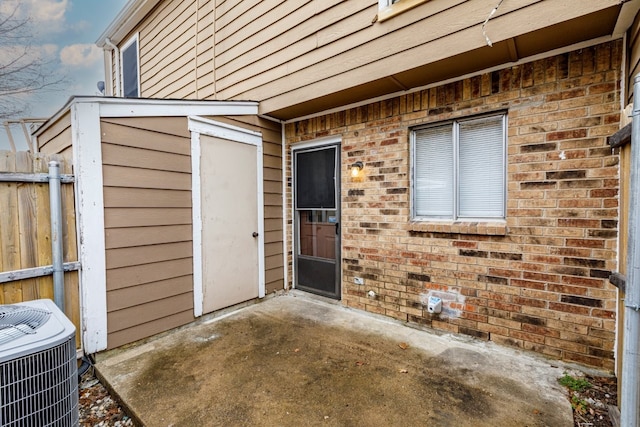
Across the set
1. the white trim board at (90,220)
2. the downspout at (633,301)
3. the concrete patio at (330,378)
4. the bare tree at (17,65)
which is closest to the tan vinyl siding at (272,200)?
the concrete patio at (330,378)

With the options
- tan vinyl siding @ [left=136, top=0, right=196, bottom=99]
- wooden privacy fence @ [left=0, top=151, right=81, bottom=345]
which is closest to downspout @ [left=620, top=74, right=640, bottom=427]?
wooden privacy fence @ [left=0, top=151, right=81, bottom=345]

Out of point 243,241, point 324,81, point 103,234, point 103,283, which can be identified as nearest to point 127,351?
point 103,283

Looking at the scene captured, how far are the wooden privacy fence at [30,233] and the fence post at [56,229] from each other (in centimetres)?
7

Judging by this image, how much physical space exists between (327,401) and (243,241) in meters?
2.31

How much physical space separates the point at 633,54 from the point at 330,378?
3156 mm

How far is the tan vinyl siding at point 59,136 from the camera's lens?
272cm

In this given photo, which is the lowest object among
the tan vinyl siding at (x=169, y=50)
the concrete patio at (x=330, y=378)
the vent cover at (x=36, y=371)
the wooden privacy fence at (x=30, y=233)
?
the concrete patio at (x=330, y=378)

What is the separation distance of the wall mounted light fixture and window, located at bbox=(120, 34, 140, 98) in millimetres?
5753

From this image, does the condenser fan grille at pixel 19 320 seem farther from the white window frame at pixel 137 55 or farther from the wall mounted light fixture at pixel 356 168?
the white window frame at pixel 137 55

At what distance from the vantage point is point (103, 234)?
266 centimetres

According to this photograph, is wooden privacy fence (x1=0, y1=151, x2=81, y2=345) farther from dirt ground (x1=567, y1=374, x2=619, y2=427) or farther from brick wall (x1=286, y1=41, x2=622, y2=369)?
dirt ground (x1=567, y1=374, x2=619, y2=427)

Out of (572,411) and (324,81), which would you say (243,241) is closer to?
(324,81)

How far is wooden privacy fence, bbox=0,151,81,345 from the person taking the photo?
2273 mm

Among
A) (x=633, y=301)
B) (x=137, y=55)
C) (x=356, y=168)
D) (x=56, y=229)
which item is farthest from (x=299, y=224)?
(x=137, y=55)
